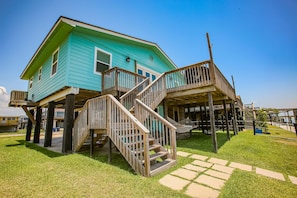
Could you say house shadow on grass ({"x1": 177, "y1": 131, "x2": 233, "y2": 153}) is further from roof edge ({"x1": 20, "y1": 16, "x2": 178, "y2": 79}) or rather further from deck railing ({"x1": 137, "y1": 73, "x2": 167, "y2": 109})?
roof edge ({"x1": 20, "y1": 16, "x2": 178, "y2": 79})

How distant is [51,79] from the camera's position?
766 centimetres

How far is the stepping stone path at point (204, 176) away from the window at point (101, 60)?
249 inches

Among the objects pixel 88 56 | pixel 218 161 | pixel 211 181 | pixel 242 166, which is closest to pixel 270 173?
pixel 242 166

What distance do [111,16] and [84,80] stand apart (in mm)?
4327

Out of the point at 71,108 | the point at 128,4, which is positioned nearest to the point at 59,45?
the point at 71,108

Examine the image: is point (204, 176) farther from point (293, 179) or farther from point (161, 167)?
point (293, 179)

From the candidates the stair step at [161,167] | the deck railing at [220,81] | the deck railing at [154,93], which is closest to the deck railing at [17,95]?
the deck railing at [154,93]

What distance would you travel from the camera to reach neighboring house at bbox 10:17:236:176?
4242 mm

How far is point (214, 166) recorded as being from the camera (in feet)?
13.0

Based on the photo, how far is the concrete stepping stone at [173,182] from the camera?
273 cm

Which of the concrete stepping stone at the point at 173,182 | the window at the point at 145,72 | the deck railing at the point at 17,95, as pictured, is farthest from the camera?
the window at the point at 145,72

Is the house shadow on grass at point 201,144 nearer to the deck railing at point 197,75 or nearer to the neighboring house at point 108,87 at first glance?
the neighboring house at point 108,87

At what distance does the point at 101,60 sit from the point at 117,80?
226 cm

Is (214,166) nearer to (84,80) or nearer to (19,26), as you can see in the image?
(84,80)
